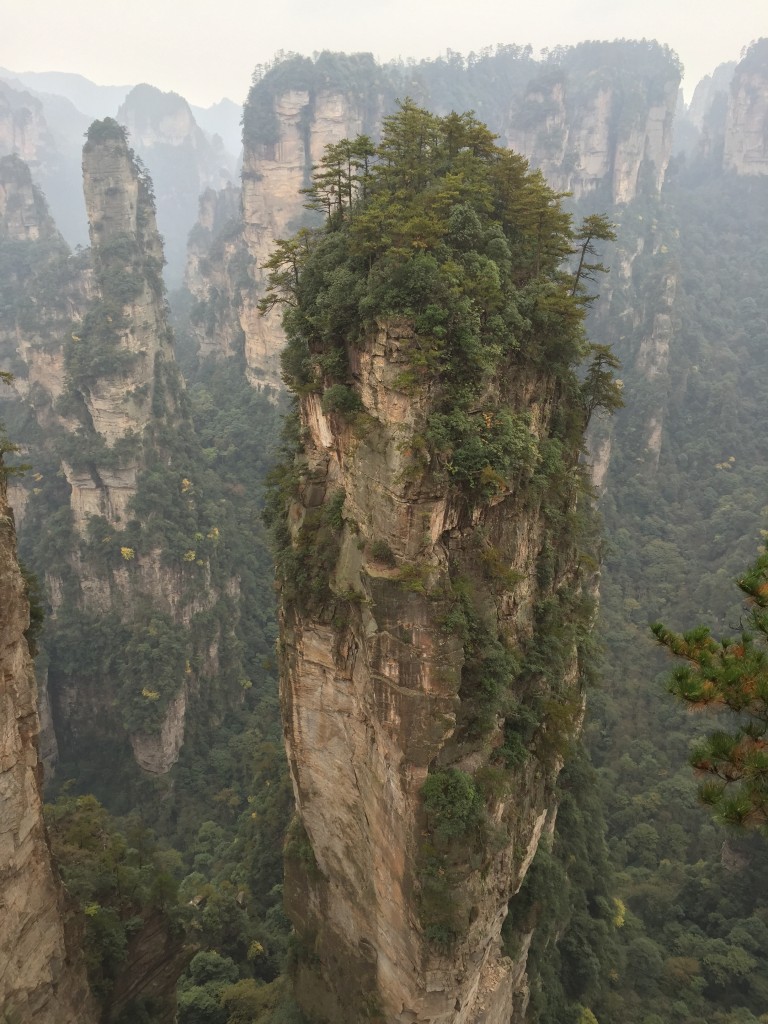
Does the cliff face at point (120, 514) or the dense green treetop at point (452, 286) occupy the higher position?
the dense green treetop at point (452, 286)

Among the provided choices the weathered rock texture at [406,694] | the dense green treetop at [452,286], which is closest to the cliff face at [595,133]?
the dense green treetop at [452,286]

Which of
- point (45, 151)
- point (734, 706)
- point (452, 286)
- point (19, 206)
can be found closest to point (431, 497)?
point (452, 286)

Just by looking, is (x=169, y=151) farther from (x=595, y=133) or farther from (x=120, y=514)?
(x=120, y=514)

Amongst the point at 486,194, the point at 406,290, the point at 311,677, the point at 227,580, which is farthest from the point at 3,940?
the point at 227,580

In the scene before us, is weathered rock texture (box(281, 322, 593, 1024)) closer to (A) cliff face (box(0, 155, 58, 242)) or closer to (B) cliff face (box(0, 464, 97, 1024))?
(B) cliff face (box(0, 464, 97, 1024))

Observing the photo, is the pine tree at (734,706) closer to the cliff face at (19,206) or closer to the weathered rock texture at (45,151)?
the cliff face at (19,206)

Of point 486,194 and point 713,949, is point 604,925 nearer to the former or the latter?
point 713,949
